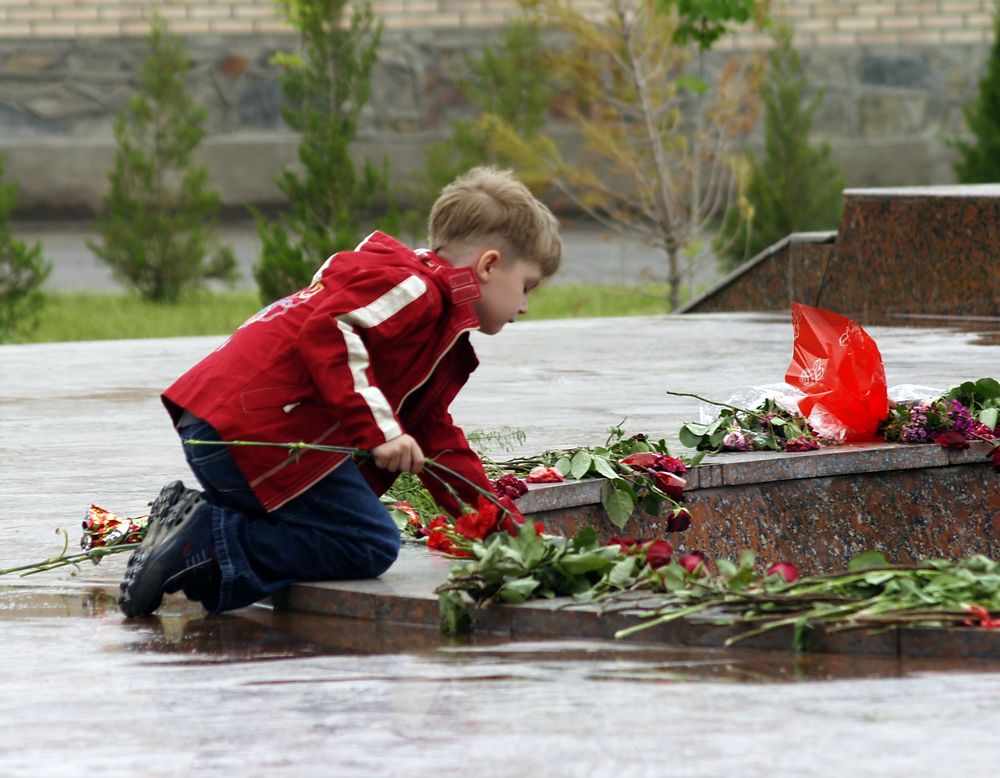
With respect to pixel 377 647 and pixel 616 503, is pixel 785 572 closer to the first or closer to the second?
pixel 377 647

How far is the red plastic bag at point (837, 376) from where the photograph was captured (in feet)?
16.2

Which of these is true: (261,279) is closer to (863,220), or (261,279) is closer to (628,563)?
(863,220)

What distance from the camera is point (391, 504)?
4.33 metres


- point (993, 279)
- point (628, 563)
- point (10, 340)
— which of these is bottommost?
point (10, 340)

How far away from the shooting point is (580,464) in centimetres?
450

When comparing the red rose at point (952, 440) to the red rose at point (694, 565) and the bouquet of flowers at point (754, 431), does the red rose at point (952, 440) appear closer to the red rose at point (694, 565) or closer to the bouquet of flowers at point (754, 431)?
the bouquet of flowers at point (754, 431)

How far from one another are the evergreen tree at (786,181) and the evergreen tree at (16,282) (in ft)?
19.9

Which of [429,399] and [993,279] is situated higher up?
[429,399]

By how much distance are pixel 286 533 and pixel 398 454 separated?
31 cm

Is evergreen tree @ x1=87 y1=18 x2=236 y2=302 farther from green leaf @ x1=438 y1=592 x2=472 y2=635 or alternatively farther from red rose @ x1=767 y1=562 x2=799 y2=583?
red rose @ x1=767 y1=562 x2=799 y2=583

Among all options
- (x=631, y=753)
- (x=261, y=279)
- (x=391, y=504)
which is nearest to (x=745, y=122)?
(x=261, y=279)

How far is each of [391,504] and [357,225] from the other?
1071 cm

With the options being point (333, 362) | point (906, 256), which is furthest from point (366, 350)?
point (906, 256)

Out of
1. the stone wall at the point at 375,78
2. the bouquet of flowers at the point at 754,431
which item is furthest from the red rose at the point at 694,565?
the stone wall at the point at 375,78
